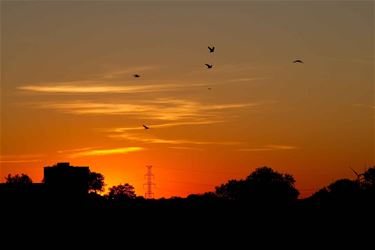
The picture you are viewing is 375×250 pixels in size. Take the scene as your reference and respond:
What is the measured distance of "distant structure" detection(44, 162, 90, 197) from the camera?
96750 millimetres

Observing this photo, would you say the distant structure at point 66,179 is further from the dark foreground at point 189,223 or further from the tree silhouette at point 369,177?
the tree silhouette at point 369,177

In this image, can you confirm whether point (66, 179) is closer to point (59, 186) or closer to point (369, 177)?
point (59, 186)

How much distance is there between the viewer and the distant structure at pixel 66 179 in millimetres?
96750

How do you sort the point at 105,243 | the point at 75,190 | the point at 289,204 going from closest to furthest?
the point at 105,243 < the point at 289,204 < the point at 75,190

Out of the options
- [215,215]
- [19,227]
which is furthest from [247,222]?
[19,227]

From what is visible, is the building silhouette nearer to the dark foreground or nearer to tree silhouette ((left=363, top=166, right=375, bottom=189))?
the dark foreground

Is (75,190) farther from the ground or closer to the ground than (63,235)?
farther from the ground

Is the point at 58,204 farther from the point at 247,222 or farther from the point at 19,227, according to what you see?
the point at 247,222

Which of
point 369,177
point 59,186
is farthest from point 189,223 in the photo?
point 369,177

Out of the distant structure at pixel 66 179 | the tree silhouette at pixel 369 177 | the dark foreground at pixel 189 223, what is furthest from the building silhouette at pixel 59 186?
the tree silhouette at pixel 369 177

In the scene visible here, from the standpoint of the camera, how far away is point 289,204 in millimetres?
89188

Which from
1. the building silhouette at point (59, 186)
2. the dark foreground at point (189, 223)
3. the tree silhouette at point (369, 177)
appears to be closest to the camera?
the dark foreground at point (189, 223)

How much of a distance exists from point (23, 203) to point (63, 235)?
884 cm

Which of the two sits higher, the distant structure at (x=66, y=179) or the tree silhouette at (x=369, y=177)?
the tree silhouette at (x=369, y=177)
